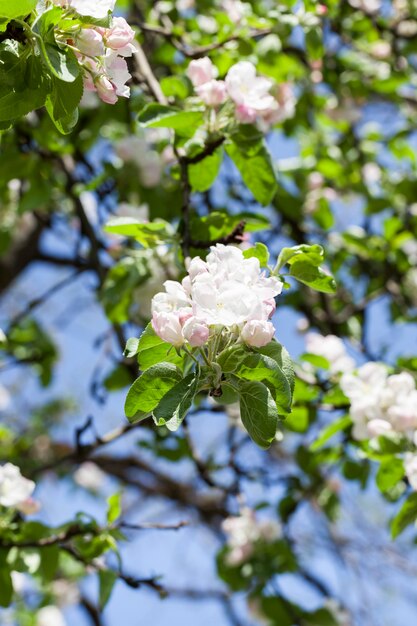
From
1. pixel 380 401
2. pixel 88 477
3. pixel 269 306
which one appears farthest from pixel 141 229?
pixel 88 477

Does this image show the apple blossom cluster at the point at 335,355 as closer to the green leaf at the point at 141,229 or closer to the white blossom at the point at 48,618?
the green leaf at the point at 141,229

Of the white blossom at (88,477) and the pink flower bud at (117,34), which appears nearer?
the pink flower bud at (117,34)

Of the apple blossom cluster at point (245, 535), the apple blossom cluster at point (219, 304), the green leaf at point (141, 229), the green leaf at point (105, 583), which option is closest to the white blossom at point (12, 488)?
the green leaf at point (105, 583)

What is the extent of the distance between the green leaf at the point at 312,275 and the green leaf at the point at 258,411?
0.91ft

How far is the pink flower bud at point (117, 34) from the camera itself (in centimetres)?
101

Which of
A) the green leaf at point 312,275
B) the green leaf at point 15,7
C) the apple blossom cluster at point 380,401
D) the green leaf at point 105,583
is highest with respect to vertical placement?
the green leaf at point 15,7

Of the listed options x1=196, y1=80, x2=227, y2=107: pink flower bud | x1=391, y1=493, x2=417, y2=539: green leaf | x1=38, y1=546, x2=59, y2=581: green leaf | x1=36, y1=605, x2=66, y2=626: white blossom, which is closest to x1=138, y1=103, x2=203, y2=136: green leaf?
x1=196, y1=80, x2=227, y2=107: pink flower bud

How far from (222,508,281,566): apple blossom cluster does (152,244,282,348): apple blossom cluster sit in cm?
194

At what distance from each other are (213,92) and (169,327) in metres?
0.63

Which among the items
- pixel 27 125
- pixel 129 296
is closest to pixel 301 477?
pixel 129 296

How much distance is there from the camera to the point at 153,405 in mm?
980

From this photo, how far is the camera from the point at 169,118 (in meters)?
1.38

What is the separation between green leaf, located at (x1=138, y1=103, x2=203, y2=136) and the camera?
4.54ft

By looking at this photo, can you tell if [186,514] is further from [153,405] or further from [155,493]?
[153,405]
